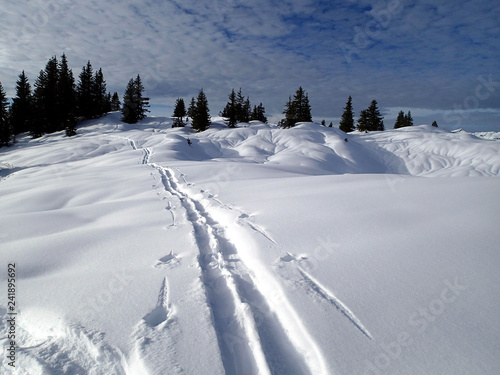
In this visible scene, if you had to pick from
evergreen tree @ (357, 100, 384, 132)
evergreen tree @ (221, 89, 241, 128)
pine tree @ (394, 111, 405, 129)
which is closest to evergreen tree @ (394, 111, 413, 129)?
pine tree @ (394, 111, 405, 129)

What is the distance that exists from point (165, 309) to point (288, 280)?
4.55ft

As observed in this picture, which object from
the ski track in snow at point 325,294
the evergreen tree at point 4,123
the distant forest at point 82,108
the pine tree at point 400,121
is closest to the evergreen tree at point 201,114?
the distant forest at point 82,108

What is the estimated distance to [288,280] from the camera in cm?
285

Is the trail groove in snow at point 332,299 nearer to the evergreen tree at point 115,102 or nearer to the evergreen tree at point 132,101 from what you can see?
the evergreen tree at point 132,101

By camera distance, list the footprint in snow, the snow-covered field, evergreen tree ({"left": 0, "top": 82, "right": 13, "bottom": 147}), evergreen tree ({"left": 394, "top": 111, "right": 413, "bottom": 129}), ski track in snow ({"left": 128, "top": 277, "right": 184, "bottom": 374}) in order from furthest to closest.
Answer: evergreen tree ({"left": 394, "top": 111, "right": 413, "bottom": 129})
evergreen tree ({"left": 0, "top": 82, "right": 13, "bottom": 147})
the footprint in snow
the snow-covered field
ski track in snow ({"left": 128, "top": 277, "right": 184, "bottom": 374})

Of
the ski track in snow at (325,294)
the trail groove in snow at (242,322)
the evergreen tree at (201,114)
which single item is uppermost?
the evergreen tree at (201,114)

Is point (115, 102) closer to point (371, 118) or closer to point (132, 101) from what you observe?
point (132, 101)

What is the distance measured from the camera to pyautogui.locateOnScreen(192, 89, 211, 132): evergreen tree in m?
41.2

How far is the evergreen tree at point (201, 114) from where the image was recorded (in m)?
41.2

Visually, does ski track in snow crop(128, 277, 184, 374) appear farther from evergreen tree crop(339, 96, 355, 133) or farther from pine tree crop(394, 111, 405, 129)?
pine tree crop(394, 111, 405, 129)

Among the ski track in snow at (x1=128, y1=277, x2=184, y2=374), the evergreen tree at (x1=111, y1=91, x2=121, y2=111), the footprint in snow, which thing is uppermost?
the evergreen tree at (x1=111, y1=91, x2=121, y2=111)

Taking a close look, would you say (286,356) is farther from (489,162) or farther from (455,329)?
(489,162)

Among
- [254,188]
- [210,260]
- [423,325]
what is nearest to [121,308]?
[210,260]

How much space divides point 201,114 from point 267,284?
138 ft
